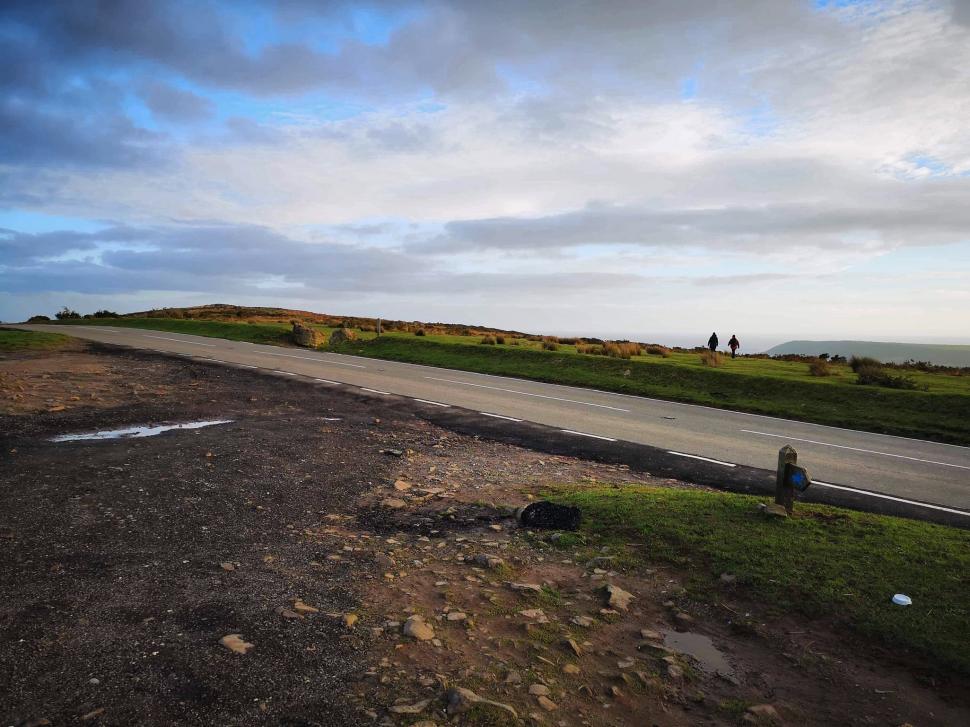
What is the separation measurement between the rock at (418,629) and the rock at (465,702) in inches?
27.8

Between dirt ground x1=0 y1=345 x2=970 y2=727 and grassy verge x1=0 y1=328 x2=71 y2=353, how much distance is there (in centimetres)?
1871

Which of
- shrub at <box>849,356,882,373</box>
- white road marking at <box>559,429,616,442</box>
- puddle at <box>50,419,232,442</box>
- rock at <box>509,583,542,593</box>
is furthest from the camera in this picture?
shrub at <box>849,356,882,373</box>

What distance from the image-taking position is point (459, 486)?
863 centimetres

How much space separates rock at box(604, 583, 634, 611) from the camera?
16.5 ft

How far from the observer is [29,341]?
2556cm

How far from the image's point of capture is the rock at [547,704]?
12.0 ft

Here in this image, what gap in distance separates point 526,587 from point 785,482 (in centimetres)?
336

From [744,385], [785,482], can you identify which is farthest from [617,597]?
[744,385]

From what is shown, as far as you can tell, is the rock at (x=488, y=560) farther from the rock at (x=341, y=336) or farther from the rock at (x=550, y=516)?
the rock at (x=341, y=336)

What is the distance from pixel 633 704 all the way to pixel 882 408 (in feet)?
58.0

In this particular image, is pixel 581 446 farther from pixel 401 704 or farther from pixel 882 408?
pixel 882 408

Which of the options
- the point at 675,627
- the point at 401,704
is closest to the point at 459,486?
the point at 675,627

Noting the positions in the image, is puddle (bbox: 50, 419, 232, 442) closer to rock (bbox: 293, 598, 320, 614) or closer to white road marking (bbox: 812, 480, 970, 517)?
rock (bbox: 293, 598, 320, 614)

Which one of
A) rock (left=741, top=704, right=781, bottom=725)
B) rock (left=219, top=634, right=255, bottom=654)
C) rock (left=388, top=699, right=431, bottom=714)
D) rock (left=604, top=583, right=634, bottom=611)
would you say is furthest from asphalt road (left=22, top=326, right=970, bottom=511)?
rock (left=219, top=634, right=255, bottom=654)
